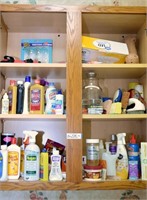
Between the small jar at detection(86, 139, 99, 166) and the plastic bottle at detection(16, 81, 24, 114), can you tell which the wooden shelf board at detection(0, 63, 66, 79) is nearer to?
the plastic bottle at detection(16, 81, 24, 114)

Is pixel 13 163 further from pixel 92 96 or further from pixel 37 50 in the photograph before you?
pixel 37 50

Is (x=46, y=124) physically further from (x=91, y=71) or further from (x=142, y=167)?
(x=142, y=167)

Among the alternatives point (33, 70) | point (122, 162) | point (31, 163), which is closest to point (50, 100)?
point (33, 70)

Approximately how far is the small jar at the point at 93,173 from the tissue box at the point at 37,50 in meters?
0.63

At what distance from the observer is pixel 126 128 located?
1404 mm

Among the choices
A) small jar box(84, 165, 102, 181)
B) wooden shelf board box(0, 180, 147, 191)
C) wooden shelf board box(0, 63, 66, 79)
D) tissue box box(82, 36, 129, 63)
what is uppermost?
tissue box box(82, 36, 129, 63)

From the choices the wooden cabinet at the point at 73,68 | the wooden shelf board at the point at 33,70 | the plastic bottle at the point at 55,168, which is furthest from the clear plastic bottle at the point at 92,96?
the plastic bottle at the point at 55,168

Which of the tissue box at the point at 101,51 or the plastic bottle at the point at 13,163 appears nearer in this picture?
the plastic bottle at the point at 13,163

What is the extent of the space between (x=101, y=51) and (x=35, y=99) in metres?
0.41

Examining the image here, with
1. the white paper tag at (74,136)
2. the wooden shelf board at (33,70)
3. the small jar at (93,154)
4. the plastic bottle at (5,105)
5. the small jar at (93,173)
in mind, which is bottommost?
the small jar at (93,173)

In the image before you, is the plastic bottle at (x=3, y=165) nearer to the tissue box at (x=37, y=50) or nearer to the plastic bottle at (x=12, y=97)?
the plastic bottle at (x=12, y=97)

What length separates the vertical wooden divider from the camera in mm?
1124

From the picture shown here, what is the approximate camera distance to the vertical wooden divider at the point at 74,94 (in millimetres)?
1124

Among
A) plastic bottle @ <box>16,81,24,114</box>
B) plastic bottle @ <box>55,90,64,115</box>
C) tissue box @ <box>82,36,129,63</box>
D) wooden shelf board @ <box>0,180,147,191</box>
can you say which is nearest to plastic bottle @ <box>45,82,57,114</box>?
plastic bottle @ <box>55,90,64,115</box>
